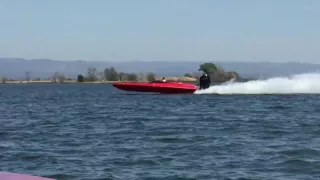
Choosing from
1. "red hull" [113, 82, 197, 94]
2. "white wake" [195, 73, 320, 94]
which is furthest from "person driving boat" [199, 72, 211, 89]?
"white wake" [195, 73, 320, 94]

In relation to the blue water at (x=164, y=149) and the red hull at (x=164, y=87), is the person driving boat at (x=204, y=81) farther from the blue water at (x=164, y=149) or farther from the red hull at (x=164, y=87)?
the blue water at (x=164, y=149)

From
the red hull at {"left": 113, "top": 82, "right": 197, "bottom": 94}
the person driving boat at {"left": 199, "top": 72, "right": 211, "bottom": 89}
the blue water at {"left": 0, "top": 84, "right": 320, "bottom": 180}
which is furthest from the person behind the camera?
the person driving boat at {"left": 199, "top": 72, "right": 211, "bottom": 89}

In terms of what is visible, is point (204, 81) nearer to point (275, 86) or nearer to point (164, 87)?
point (164, 87)

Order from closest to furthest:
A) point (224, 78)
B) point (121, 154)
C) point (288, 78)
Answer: point (121, 154), point (288, 78), point (224, 78)

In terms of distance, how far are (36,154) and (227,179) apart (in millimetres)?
6983

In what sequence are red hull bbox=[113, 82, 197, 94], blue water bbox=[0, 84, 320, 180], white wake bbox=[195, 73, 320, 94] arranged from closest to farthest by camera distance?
blue water bbox=[0, 84, 320, 180] → red hull bbox=[113, 82, 197, 94] → white wake bbox=[195, 73, 320, 94]

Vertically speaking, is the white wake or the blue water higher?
the white wake

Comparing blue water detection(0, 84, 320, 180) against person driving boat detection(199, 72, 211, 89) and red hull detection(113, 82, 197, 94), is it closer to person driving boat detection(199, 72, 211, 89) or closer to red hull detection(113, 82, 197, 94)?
red hull detection(113, 82, 197, 94)

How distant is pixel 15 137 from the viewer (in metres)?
26.2

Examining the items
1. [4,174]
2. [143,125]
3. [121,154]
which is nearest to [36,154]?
[121,154]

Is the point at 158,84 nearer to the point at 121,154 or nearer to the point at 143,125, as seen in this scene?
the point at 143,125

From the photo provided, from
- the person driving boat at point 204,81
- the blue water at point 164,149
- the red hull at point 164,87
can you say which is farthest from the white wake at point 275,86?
the blue water at point 164,149

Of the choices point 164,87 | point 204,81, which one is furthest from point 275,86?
point 164,87

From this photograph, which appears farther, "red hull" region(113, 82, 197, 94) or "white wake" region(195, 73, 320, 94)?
"white wake" region(195, 73, 320, 94)
